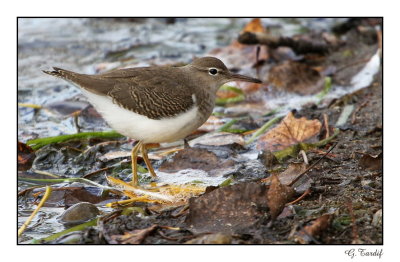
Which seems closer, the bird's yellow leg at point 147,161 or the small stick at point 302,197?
the small stick at point 302,197

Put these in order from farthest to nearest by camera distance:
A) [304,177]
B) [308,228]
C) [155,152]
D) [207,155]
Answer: [155,152] → [207,155] → [304,177] → [308,228]

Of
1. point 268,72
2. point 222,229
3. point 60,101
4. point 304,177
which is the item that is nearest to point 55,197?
point 222,229

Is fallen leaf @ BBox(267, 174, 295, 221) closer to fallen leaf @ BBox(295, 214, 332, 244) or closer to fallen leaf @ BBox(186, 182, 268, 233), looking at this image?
fallen leaf @ BBox(186, 182, 268, 233)

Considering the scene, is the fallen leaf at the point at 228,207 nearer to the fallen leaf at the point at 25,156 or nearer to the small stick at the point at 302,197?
the small stick at the point at 302,197

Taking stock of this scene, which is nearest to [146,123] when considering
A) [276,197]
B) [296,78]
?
[276,197]

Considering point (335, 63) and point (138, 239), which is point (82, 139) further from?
point (335, 63)

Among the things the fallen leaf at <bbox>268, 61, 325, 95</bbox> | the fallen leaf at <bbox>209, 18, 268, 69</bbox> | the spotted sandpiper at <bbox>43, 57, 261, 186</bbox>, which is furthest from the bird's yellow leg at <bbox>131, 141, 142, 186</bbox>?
the fallen leaf at <bbox>209, 18, 268, 69</bbox>

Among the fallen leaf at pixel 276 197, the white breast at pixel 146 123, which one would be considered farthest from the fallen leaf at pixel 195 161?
the fallen leaf at pixel 276 197

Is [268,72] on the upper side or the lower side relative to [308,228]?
upper
